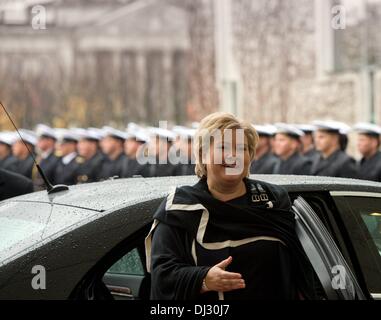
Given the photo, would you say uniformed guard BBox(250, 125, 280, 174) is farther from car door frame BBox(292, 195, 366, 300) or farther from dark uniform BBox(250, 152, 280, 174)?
car door frame BBox(292, 195, 366, 300)

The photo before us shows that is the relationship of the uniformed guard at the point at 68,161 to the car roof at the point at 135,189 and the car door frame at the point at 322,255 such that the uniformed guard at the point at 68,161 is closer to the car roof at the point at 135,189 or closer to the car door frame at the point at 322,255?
the car roof at the point at 135,189

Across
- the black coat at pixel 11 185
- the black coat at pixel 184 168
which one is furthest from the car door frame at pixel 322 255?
the black coat at pixel 184 168

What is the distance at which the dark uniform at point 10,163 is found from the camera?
622 inches

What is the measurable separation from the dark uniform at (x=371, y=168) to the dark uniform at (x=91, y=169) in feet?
17.3

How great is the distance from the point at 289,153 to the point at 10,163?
Result: 589 cm

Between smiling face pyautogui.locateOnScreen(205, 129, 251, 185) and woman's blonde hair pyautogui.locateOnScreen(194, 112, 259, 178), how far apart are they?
1.1 inches

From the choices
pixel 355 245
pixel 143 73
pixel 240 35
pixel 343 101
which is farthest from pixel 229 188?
pixel 143 73

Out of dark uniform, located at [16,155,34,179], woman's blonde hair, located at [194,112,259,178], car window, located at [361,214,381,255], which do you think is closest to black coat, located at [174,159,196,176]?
dark uniform, located at [16,155,34,179]

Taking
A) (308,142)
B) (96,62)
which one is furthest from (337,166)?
(96,62)

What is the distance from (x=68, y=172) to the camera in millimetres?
15016

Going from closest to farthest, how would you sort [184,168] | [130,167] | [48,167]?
1. [184,168]
2. [130,167]
3. [48,167]

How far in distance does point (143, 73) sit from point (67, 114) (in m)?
3.82

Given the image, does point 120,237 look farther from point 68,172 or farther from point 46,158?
point 46,158

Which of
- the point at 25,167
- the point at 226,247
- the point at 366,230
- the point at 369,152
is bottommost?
the point at 25,167
